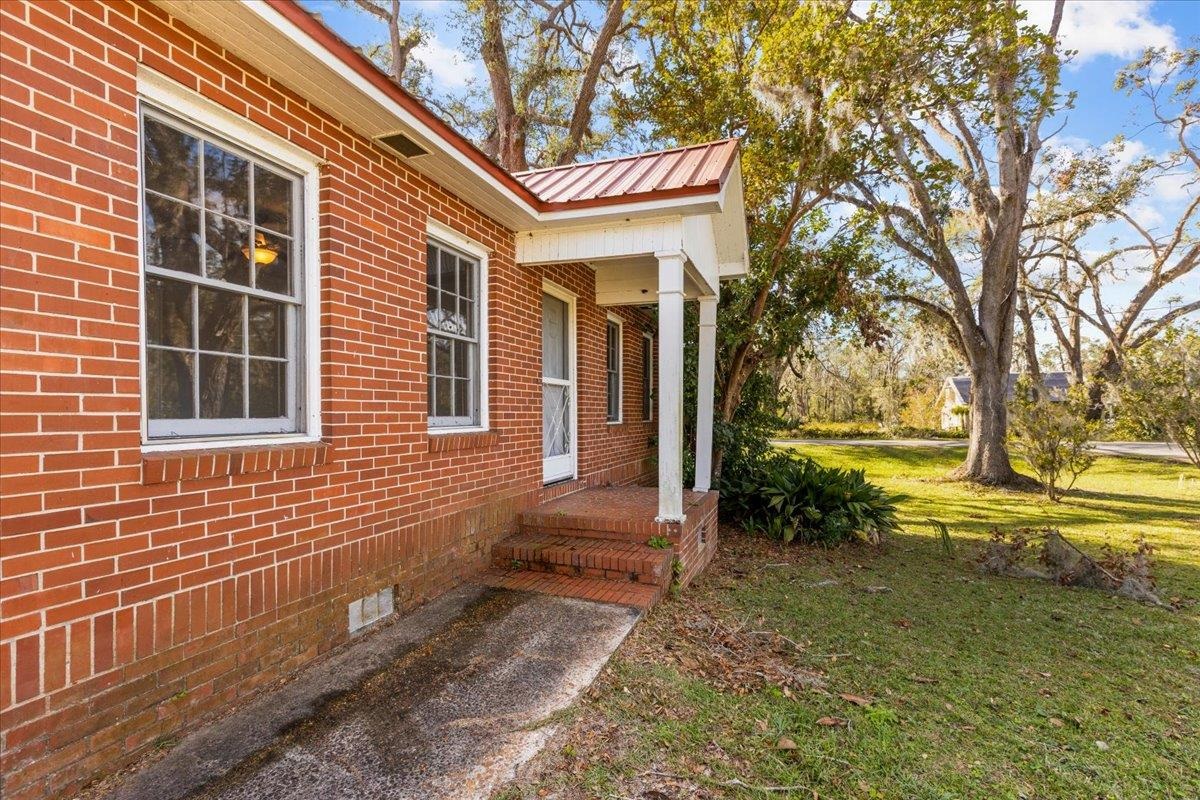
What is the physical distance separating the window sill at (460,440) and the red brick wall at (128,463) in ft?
1.09

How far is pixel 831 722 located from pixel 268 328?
366 cm

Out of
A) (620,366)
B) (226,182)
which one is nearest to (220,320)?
(226,182)

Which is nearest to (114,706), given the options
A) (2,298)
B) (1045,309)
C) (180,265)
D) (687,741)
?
(2,298)

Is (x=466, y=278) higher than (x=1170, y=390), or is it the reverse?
(x=466, y=278)

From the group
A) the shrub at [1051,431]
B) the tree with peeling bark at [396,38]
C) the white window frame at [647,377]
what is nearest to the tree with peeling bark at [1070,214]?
the shrub at [1051,431]

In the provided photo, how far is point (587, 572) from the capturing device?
455 centimetres

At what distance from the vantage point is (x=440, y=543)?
4.17m

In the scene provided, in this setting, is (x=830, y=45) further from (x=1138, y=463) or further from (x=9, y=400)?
(x=1138, y=463)

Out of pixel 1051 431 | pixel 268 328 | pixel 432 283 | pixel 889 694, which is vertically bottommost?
pixel 889 694

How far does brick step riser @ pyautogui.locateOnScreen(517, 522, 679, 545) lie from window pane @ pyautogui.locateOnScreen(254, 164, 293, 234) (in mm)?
3093

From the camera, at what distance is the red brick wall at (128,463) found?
76.5 inches

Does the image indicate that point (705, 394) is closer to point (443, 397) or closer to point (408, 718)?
point (443, 397)

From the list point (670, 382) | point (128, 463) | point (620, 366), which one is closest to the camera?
point (128, 463)

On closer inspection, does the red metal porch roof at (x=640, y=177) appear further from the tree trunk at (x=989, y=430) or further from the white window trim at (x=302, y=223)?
→ the tree trunk at (x=989, y=430)
